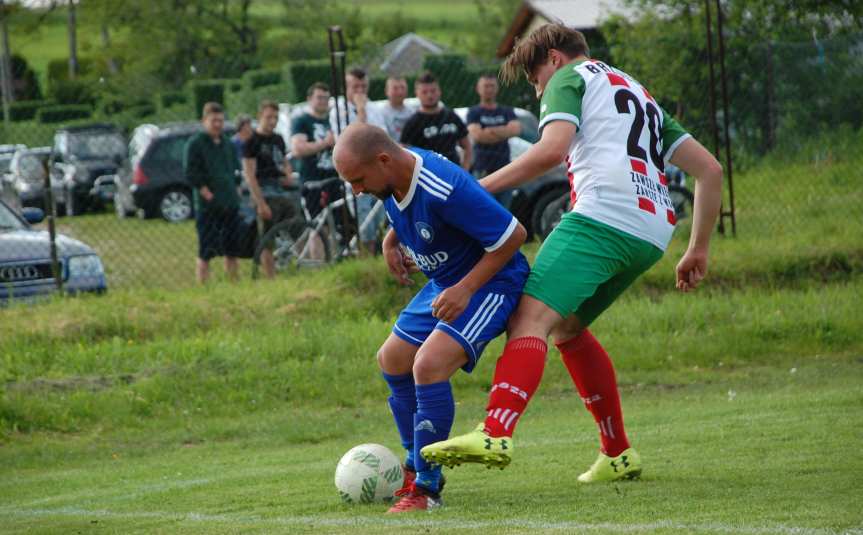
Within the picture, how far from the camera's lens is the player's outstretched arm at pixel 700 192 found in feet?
20.0

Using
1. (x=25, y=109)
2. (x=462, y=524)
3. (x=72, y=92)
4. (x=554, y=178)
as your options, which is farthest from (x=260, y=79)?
(x=462, y=524)

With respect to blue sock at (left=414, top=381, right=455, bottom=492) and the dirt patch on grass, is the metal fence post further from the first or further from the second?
blue sock at (left=414, top=381, right=455, bottom=492)

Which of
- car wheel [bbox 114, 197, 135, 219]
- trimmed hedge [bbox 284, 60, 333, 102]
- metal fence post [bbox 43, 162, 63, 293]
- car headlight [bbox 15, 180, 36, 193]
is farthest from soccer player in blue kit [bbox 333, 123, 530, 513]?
car headlight [bbox 15, 180, 36, 193]

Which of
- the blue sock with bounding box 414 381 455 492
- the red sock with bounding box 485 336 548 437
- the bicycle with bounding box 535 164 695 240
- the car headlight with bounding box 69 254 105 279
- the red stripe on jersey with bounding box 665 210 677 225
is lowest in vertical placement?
the car headlight with bounding box 69 254 105 279

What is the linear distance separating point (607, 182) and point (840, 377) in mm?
5219

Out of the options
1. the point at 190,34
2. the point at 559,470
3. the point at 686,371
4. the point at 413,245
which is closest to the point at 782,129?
the point at 686,371

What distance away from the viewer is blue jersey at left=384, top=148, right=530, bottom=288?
5.44 m

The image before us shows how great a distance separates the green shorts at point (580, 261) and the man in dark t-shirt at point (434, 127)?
7849 millimetres

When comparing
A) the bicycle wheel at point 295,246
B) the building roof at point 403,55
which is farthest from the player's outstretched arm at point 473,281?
the building roof at point 403,55

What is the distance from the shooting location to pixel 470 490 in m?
6.29

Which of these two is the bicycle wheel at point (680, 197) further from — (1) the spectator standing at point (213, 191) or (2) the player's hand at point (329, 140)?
(1) the spectator standing at point (213, 191)

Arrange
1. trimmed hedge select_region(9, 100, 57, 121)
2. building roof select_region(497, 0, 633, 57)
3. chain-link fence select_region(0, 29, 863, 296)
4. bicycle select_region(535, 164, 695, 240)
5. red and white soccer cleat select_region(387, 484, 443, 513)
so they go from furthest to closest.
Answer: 1. building roof select_region(497, 0, 633, 57)
2. trimmed hedge select_region(9, 100, 57, 121)
3. bicycle select_region(535, 164, 695, 240)
4. chain-link fence select_region(0, 29, 863, 296)
5. red and white soccer cleat select_region(387, 484, 443, 513)

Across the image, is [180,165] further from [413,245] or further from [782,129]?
[413,245]

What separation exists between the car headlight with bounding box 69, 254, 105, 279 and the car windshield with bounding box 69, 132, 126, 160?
1960 cm
